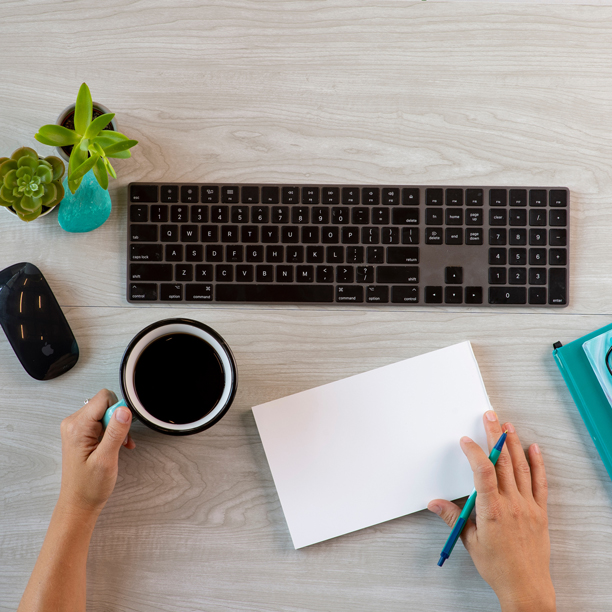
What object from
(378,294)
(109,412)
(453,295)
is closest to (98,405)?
(109,412)

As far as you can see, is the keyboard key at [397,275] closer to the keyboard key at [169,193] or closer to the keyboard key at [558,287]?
the keyboard key at [558,287]

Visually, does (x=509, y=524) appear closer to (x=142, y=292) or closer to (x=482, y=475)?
(x=482, y=475)

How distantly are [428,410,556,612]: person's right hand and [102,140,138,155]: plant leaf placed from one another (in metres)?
0.63

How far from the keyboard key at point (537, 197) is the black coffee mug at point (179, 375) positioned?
1.69ft

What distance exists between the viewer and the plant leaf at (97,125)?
26.6 inches

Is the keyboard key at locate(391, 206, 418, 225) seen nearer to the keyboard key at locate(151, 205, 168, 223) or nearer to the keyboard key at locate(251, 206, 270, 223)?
the keyboard key at locate(251, 206, 270, 223)

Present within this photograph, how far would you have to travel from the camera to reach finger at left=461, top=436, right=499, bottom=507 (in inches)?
29.9

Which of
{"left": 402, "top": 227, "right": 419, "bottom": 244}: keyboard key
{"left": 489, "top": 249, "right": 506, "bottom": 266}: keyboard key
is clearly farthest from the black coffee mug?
{"left": 489, "top": 249, "right": 506, "bottom": 266}: keyboard key

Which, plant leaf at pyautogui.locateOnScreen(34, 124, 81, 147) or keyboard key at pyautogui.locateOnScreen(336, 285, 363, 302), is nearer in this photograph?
plant leaf at pyautogui.locateOnScreen(34, 124, 81, 147)

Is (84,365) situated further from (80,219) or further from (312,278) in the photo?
(312,278)

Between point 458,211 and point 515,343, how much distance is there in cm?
22

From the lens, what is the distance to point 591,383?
792 mm

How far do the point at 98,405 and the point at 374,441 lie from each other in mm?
405

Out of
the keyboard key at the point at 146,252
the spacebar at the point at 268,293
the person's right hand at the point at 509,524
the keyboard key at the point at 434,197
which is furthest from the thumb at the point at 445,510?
the keyboard key at the point at 146,252
